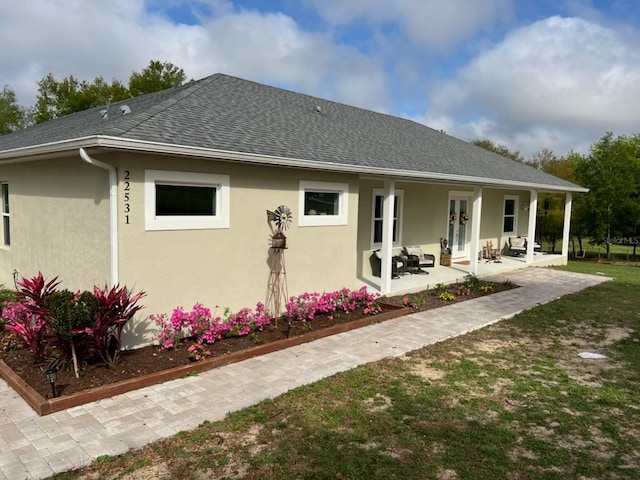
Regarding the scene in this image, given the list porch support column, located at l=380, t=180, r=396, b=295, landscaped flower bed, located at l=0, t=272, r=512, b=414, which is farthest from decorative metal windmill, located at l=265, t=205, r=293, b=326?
porch support column, located at l=380, t=180, r=396, b=295

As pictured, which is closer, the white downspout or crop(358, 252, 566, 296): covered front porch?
the white downspout

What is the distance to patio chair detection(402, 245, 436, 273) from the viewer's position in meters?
12.5

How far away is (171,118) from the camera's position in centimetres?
679

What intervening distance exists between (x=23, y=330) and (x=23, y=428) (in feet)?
4.89

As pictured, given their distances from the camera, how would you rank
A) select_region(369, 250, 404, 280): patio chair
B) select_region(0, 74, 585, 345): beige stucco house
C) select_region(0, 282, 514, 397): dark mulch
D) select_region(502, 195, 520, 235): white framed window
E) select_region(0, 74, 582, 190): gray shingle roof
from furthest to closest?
select_region(502, 195, 520, 235): white framed window
select_region(369, 250, 404, 280): patio chair
select_region(0, 74, 582, 190): gray shingle roof
select_region(0, 74, 585, 345): beige stucco house
select_region(0, 282, 514, 397): dark mulch

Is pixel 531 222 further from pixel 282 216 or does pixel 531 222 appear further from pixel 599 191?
pixel 282 216

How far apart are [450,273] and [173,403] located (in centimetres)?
978

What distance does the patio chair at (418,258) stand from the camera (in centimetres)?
1247

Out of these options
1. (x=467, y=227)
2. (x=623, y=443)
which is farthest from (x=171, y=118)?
(x=467, y=227)

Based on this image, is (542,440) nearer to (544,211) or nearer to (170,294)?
(170,294)

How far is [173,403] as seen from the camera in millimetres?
4617

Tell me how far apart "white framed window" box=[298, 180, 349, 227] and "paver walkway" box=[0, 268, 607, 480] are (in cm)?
228

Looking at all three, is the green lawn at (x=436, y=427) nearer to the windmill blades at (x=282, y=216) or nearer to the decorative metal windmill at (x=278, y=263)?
the decorative metal windmill at (x=278, y=263)

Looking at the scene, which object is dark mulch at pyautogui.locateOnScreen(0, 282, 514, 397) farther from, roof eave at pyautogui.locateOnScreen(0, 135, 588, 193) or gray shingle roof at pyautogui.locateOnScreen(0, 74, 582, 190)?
gray shingle roof at pyautogui.locateOnScreen(0, 74, 582, 190)
